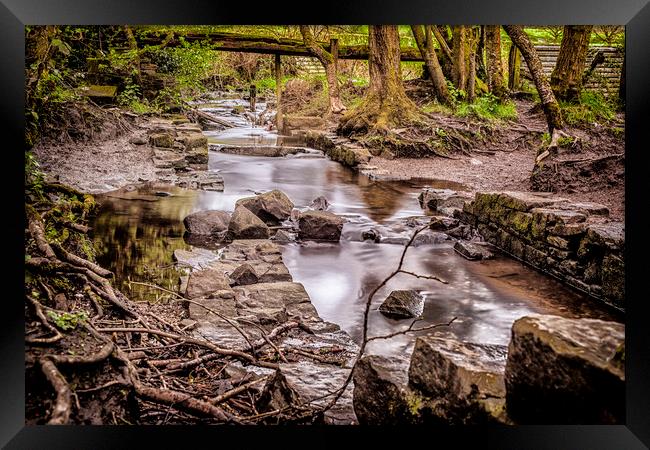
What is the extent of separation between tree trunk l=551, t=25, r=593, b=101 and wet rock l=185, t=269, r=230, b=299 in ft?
11.4

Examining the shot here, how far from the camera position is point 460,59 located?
11148 millimetres

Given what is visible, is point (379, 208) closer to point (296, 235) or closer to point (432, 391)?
point (296, 235)

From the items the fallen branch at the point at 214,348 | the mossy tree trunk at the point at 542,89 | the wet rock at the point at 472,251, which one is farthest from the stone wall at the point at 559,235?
the fallen branch at the point at 214,348

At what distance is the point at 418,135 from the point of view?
9211 mm

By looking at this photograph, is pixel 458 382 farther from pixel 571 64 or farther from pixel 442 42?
pixel 442 42

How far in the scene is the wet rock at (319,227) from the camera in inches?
245

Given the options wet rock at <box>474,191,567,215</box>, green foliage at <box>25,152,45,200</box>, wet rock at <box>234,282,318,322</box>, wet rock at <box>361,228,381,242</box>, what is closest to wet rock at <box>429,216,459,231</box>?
wet rock at <box>474,191,567,215</box>

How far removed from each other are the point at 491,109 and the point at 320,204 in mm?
2691

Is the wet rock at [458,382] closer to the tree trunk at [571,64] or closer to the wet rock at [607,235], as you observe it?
the wet rock at [607,235]

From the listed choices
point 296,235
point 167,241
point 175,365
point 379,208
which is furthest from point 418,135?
point 175,365

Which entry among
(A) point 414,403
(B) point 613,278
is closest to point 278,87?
(B) point 613,278

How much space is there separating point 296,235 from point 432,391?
142 inches

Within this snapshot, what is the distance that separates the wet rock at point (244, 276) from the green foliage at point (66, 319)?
177 cm
